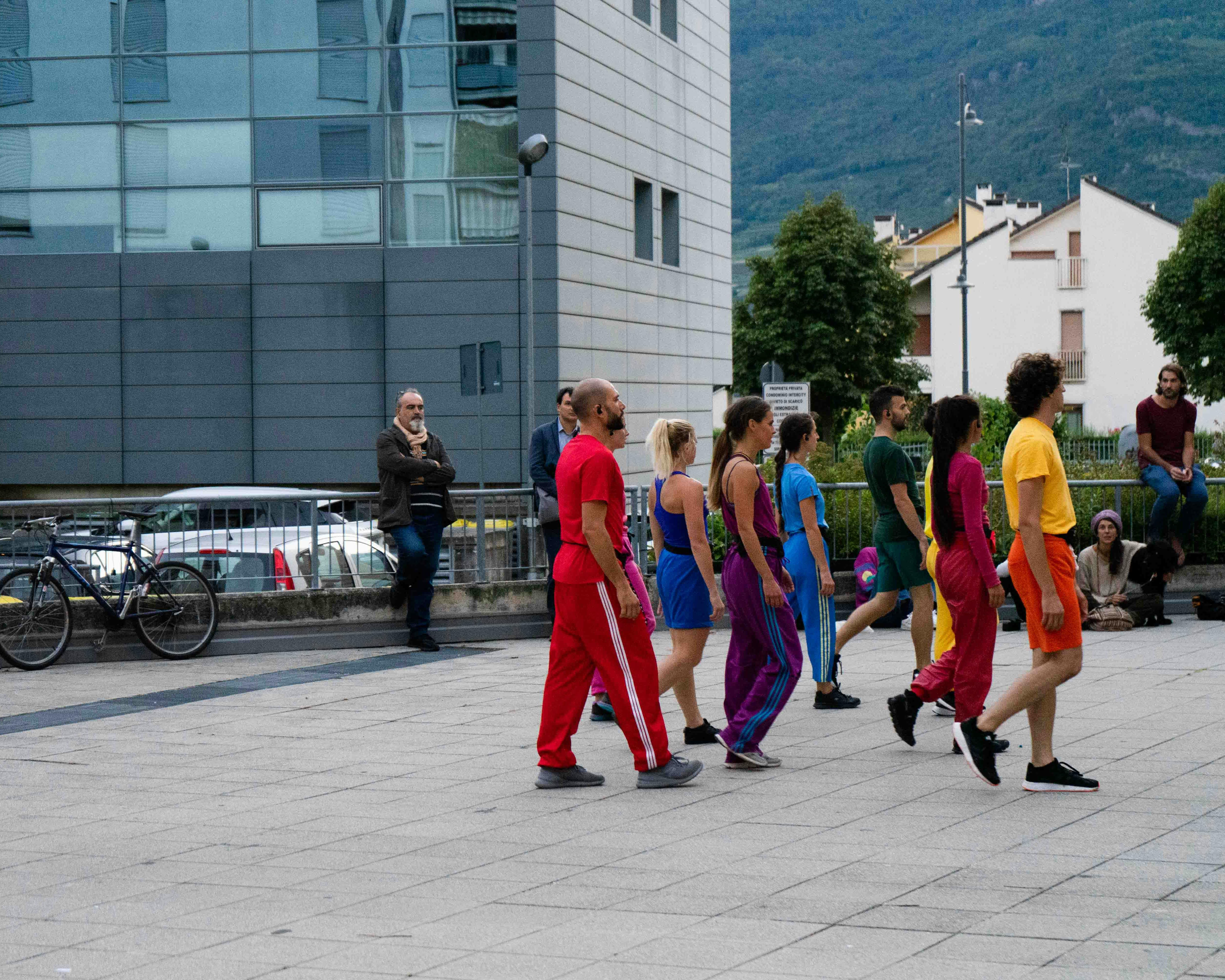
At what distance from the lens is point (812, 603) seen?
9500mm

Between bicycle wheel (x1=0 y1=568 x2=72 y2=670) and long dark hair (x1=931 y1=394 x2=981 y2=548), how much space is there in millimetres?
6966

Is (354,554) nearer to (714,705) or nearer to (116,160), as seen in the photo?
(714,705)

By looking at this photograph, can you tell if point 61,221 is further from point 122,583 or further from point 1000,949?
point 1000,949

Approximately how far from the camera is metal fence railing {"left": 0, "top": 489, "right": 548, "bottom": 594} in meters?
12.3

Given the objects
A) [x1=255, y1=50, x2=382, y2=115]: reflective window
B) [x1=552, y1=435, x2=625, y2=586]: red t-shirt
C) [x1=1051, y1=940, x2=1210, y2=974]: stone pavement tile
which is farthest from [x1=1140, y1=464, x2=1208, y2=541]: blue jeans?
[x1=255, y1=50, x2=382, y2=115]: reflective window

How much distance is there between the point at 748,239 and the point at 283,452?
17257cm

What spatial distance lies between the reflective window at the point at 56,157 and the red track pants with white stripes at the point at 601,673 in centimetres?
2443

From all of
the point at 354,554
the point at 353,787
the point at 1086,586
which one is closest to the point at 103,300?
the point at 354,554

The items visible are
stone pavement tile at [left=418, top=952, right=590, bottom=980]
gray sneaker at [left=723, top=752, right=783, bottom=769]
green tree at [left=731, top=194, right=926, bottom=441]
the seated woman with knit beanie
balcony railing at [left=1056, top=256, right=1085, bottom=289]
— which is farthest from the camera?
balcony railing at [left=1056, top=256, right=1085, bottom=289]

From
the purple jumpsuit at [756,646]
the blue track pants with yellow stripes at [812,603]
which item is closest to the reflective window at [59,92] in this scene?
the blue track pants with yellow stripes at [812,603]

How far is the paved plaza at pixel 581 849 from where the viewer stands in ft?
15.8

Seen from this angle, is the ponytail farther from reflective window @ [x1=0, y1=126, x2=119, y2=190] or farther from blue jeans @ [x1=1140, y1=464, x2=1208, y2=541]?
reflective window @ [x1=0, y1=126, x2=119, y2=190]

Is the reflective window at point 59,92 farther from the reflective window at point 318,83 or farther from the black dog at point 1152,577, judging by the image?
the black dog at point 1152,577

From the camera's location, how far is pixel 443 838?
6.48 metres
